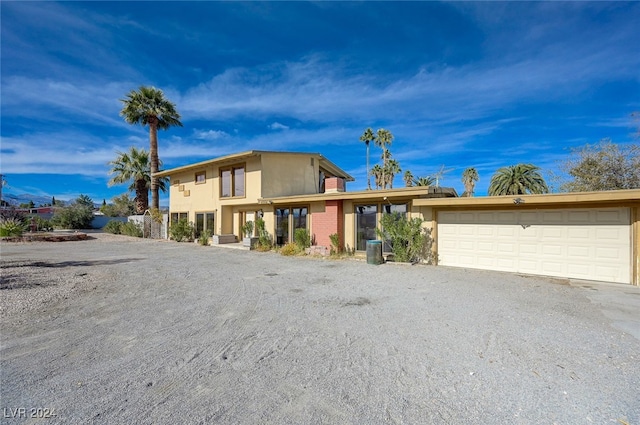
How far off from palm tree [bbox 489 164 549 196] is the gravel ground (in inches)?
926

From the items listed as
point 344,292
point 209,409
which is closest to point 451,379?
point 209,409

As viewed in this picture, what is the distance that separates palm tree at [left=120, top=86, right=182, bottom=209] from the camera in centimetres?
2289

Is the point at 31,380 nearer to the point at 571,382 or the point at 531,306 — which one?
the point at 571,382

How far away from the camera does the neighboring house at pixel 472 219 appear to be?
7.79 meters

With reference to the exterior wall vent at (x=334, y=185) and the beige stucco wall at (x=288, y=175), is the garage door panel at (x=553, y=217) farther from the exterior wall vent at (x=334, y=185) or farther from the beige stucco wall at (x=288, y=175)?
the beige stucco wall at (x=288, y=175)

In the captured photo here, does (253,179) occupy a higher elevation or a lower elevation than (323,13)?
lower

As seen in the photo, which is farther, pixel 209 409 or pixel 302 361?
pixel 302 361

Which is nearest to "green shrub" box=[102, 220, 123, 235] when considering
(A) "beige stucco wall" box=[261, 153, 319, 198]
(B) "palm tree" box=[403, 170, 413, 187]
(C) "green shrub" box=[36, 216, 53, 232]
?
(C) "green shrub" box=[36, 216, 53, 232]

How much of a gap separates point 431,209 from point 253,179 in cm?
1025

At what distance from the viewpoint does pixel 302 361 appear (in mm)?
3461

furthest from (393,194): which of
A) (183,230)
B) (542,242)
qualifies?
(183,230)

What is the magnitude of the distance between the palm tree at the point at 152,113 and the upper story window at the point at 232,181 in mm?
9088

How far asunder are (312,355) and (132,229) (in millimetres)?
26487

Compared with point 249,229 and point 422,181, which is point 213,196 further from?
point 422,181
